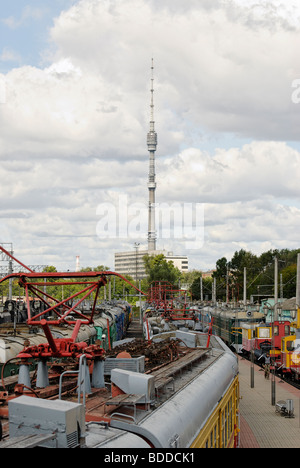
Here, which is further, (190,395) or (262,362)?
(262,362)

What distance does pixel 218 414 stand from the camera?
40.8 ft

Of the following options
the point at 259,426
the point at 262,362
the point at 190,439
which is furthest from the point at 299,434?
the point at 262,362

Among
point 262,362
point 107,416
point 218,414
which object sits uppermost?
point 107,416

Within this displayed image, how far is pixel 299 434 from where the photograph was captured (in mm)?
23188

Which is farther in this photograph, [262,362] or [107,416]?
[262,362]

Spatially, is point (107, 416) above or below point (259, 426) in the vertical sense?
above

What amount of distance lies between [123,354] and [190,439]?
4205 millimetres
